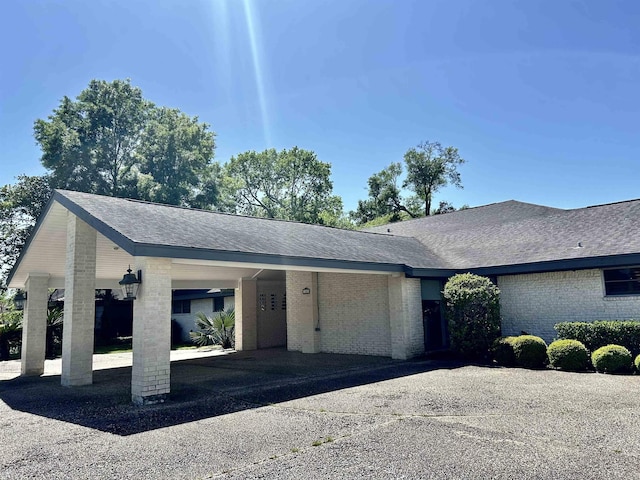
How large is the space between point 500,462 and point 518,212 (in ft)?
54.9

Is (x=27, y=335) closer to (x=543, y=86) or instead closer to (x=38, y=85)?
(x=38, y=85)

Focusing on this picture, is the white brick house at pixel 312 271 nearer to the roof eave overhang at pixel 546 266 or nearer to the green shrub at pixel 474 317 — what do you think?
the roof eave overhang at pixel 546 266

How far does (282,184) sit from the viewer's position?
149ft

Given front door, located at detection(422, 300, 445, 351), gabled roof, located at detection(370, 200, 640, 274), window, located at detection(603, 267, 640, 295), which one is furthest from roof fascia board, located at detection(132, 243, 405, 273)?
window, located at detection(603, 267, 640, 295)

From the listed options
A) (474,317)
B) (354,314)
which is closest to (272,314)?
(354,314)

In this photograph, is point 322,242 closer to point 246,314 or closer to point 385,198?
point 246,314

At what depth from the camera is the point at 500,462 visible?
4.56m

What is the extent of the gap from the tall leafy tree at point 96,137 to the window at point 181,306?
8237 millimetres

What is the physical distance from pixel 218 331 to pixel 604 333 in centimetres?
1585

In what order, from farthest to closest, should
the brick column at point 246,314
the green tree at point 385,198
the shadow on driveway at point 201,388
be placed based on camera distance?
the green tree at point 385,198 < the brick column at point 246,314 < the shadow on driveway at point 201,388

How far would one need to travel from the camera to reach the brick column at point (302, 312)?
1634 cm

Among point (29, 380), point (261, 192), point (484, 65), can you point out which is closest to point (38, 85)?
point (29, 380)

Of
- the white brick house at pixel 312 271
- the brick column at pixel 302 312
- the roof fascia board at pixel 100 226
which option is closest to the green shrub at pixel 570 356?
the white brick house at pixel 312 271

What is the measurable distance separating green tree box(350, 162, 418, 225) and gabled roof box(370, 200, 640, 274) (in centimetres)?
2734
